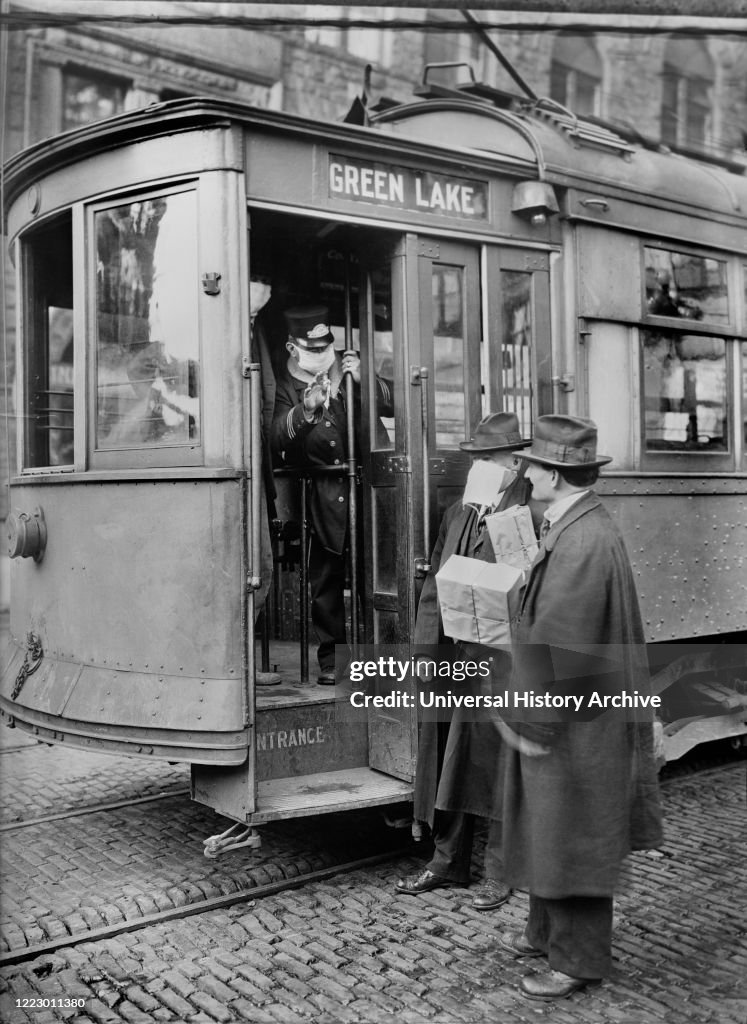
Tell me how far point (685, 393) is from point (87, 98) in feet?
34.1

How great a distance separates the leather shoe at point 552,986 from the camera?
3225 millimetres

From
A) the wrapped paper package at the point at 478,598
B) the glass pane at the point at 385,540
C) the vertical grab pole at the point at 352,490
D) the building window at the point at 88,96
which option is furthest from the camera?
the building window at the point at 88,96

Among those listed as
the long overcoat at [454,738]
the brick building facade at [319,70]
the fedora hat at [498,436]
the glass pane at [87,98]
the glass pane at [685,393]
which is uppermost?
the brick building facade at [319,70]

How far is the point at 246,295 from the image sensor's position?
3.88m

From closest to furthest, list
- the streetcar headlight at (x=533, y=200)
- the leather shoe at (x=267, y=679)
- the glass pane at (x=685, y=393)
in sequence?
the streetcar headlight at (x=533, y=200)
the leather shoe at (x=267, y=679)
the glass pane at (x=685, y=393)

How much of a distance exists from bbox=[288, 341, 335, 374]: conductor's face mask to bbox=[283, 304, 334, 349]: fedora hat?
0.08ft

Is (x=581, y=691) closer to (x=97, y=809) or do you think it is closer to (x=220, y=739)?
(x=220, y=739)

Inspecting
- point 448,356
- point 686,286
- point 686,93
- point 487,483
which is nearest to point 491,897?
point 487,483

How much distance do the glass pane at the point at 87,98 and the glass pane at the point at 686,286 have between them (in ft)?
31.6

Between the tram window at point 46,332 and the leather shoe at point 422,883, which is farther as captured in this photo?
the tram window at point 46,332

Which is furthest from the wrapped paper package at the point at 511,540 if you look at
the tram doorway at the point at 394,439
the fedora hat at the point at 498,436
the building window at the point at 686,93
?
the building window at the point at 686,93

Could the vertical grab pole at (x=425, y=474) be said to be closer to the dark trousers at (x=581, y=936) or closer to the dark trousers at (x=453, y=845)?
the dark trousers at (x=453, y=845)

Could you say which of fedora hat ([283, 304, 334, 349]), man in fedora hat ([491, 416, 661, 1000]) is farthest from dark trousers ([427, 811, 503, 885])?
fedora hat ([283, 304, 334, 349])

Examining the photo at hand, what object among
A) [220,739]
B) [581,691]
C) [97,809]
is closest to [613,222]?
[581,691]
